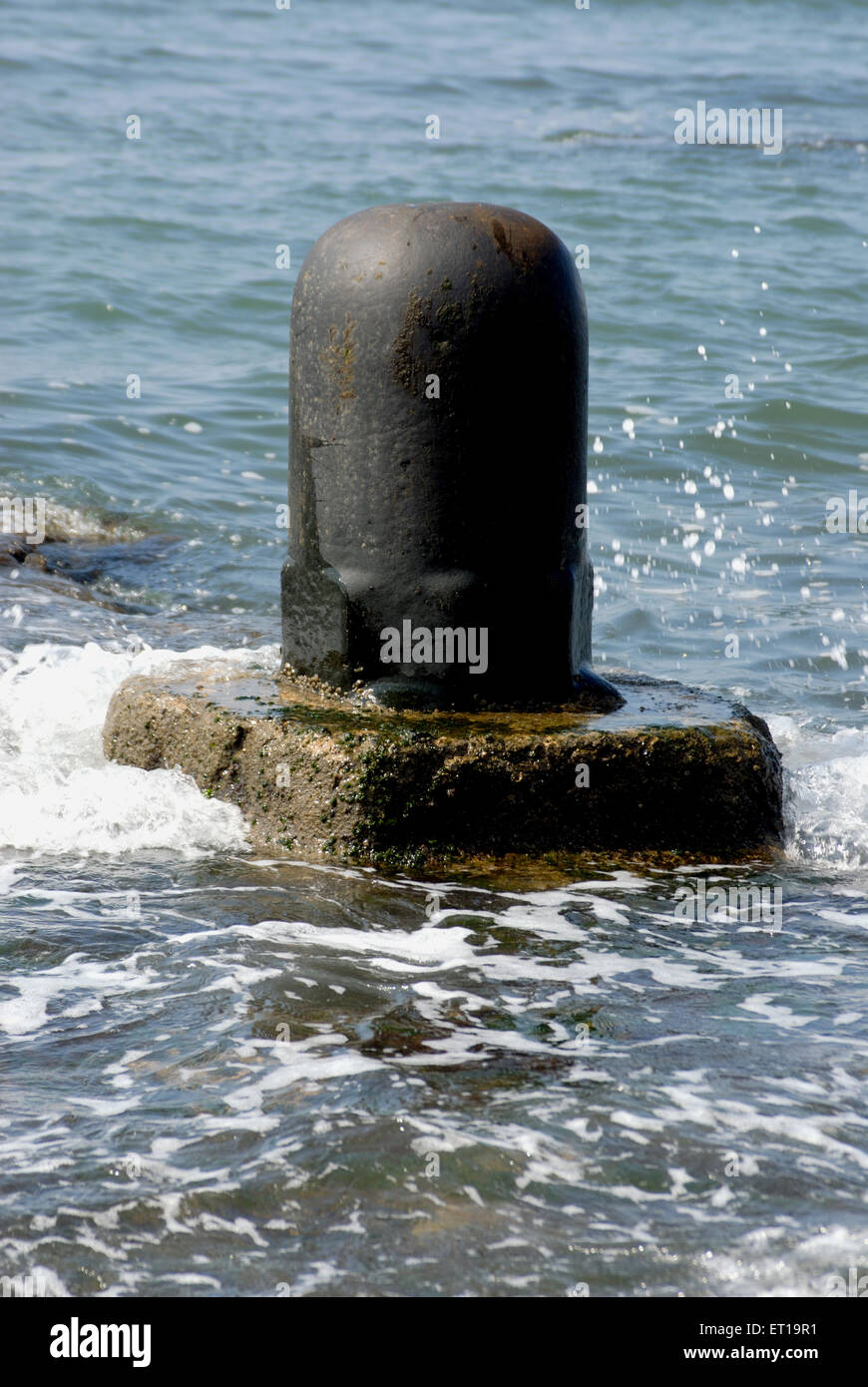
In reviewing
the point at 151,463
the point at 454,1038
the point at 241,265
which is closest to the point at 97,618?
the point at 151,463

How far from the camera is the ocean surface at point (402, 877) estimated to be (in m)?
2.90

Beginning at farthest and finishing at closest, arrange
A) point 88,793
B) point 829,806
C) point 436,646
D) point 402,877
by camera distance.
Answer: point 829,806 < point 88,793 < point 436,646 < point 402,877

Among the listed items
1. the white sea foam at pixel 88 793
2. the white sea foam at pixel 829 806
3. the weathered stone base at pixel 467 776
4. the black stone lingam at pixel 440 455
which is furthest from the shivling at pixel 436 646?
the white sea foam at pixel 829 806

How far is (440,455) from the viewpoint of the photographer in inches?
182

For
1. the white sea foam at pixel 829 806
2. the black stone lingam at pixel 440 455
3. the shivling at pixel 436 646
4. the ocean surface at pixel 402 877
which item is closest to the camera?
the ocean surface at pixel 402 877

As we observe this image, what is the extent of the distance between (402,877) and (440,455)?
4.30 feet

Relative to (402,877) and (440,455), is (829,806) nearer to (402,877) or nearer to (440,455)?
(402,877)

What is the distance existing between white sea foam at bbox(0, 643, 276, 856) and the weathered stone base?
10 cm

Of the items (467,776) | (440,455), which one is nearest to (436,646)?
(467,776)

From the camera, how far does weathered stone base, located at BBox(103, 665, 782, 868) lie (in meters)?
4.61

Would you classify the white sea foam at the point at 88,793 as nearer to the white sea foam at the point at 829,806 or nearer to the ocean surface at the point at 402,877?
the ocean surface at the point at 402,877

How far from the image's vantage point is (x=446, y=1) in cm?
2909

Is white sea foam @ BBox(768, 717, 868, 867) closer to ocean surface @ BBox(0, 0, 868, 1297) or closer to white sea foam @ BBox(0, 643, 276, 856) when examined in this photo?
ocean surface @ BBox(0, 0, 868, 1297)

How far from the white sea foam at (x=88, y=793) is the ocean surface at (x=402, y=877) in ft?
0.05
